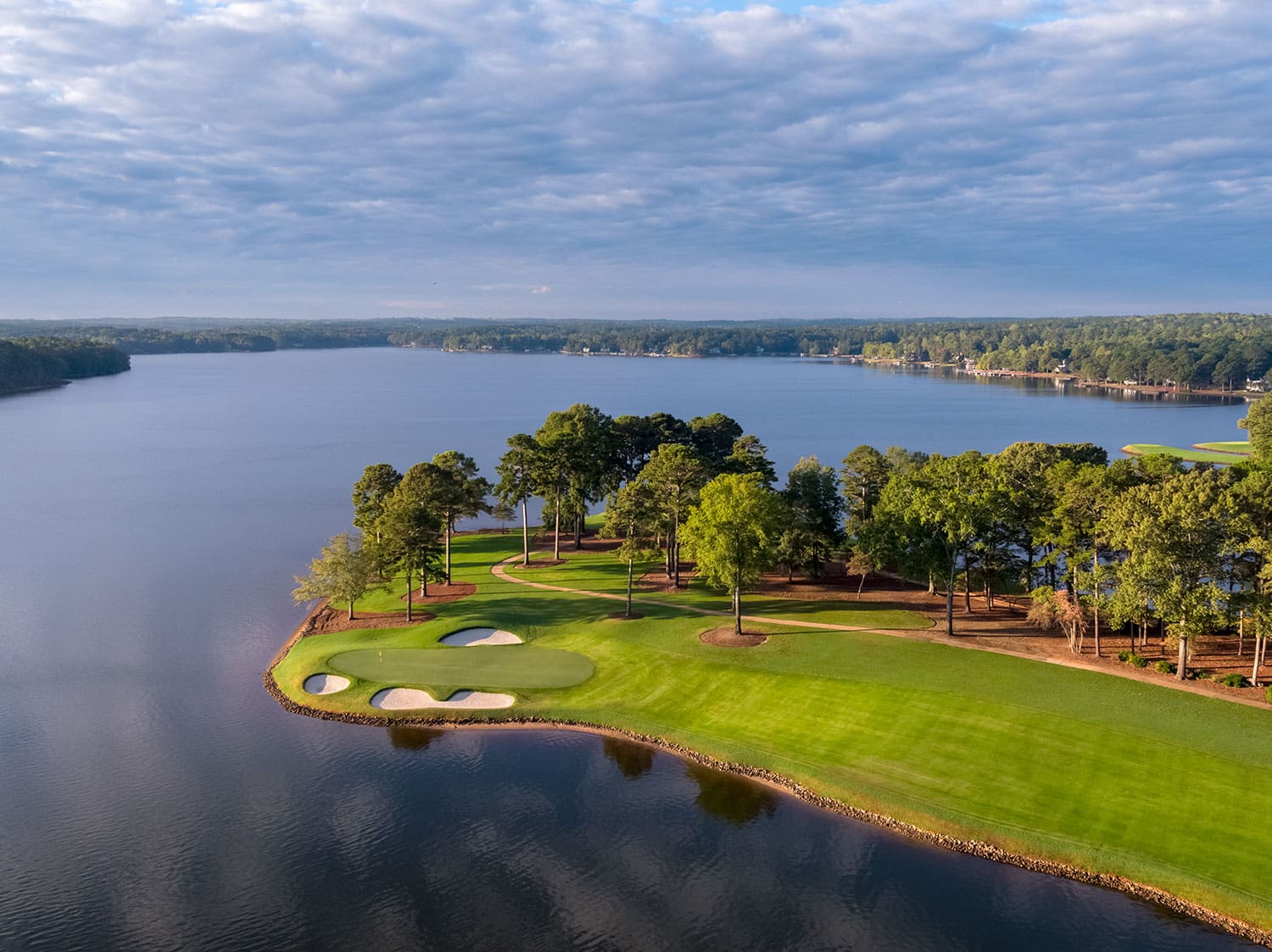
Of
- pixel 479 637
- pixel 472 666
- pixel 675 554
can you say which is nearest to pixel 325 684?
pixel 472 666

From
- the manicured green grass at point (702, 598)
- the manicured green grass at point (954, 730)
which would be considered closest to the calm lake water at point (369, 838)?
the manicured green grass at point (954, 730)

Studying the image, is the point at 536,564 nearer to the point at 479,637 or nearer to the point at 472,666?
the point at 479,637

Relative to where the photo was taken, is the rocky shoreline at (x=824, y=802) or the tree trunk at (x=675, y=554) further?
the tree trunk at (x=675, y=554)

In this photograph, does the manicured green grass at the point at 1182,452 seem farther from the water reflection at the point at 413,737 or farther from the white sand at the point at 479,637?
the water reflection at the point at 413,737

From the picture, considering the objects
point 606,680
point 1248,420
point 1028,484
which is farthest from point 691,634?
point 1248,420

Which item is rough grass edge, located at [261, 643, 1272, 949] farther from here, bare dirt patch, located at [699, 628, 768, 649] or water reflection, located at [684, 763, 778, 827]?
bare dirt patch, located at [699, 628, 768, 649]

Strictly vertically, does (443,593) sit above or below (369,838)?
above

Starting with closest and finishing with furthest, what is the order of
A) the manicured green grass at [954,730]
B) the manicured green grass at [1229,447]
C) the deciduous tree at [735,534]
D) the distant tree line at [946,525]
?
the manicured green grass at [954,730], the distant tree line at [946,525], the deciduous tree at [735,534], the manicured green grass at [1229,447]

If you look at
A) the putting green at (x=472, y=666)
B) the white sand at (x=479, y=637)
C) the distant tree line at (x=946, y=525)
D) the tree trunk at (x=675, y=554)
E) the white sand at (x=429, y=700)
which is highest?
the distant tree line at (x=946, y=525)
